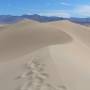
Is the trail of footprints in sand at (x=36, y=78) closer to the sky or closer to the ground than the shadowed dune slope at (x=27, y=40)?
closer to the sky

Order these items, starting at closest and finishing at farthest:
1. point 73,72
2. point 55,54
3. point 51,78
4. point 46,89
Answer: point 46,89 < point 51,78 < point 73,72 < point 55,54

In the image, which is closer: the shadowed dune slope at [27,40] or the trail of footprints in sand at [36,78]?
the trail of footprints in sand at [36,78]

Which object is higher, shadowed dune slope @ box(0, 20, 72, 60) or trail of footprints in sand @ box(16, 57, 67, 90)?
trail of footprints in sand @ box(16, 57, 67, 90)

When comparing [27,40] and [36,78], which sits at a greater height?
[36,78]

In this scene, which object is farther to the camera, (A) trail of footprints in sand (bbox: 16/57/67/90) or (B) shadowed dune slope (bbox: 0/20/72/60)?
(B) shadowed dune slope (bbox: 0/20/72/60)

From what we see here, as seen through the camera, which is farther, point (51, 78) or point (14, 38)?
point (14, 38)

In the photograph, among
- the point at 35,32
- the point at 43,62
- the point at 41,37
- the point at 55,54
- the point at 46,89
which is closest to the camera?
the point at 46,89

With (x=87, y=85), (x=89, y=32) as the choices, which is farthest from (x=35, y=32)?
(x=87, y=85)

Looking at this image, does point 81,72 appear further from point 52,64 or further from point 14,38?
point 14,38
